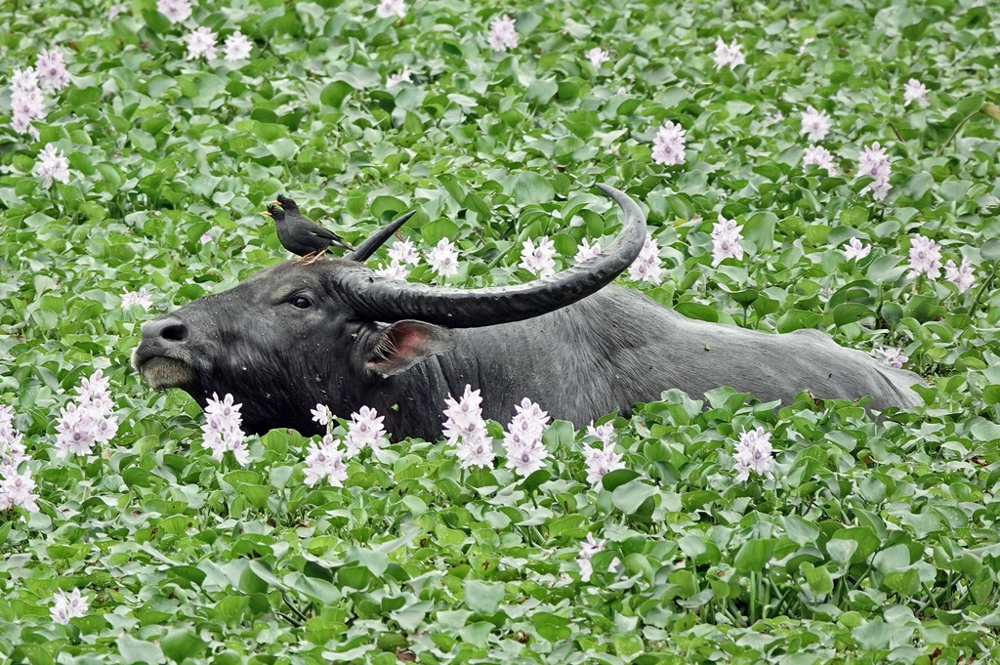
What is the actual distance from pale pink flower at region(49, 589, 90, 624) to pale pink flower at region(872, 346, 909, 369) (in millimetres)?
Answer: 3499

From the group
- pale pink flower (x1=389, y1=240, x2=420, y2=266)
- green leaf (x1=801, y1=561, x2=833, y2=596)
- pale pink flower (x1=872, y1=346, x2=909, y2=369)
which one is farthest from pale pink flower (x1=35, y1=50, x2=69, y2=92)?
green leaf (x1=801, y1=561, x2=833, y2=596)

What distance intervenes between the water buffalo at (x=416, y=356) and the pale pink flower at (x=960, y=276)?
1173mm

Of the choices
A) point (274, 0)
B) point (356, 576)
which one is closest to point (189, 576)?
point (356, 576)

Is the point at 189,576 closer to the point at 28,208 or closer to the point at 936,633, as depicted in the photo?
the point at 936,633

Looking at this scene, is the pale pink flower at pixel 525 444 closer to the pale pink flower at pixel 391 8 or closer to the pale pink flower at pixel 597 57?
the pale pink flower at pixel 597 57

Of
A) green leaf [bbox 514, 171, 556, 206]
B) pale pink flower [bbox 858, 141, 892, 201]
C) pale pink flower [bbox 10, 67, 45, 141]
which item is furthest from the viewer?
pale pink flower [bbox 10, 67, 45, 141]

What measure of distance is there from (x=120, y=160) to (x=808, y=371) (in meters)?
4.06

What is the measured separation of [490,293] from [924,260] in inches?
96.6

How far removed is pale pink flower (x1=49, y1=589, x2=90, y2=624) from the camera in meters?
4.76

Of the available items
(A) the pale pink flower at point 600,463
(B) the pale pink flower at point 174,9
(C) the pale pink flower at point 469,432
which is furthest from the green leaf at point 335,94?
(A) the pale pink flower at point 600,463

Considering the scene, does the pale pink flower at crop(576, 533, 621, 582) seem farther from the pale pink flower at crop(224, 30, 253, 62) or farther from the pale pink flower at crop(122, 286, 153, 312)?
the pale pink flower at crop(224, 30, 253, 62)

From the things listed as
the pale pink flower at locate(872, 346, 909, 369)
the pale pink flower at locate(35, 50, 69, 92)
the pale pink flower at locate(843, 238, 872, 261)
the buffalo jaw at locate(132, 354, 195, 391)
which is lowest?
the pale pink flower at locate(872, 346, 909, 369)

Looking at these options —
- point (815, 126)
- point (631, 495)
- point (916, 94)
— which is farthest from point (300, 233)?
point (916, 94)

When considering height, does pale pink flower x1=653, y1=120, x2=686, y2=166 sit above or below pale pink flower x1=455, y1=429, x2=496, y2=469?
above
